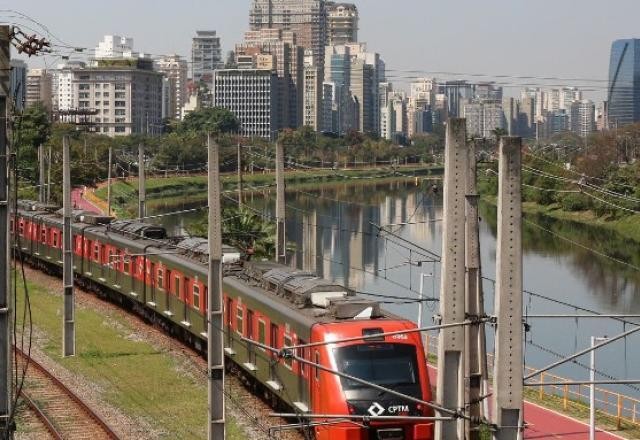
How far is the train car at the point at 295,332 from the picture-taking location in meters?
18.3

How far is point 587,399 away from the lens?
3108 cm

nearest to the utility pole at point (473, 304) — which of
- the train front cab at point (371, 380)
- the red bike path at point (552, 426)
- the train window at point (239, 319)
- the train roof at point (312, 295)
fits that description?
the train front cab at point (371, 380)

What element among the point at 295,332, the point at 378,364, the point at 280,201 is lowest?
the point at 378,364

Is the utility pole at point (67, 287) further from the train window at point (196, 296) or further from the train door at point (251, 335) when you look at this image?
the train door at point (251, 335)

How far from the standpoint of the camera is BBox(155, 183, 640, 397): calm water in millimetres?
40000

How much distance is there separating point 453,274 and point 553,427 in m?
11.4

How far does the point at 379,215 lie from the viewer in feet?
299

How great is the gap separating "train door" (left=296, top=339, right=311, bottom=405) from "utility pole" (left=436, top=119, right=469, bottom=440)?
6010 mm

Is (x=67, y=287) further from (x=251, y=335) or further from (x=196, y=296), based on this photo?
(x=251, y=335)

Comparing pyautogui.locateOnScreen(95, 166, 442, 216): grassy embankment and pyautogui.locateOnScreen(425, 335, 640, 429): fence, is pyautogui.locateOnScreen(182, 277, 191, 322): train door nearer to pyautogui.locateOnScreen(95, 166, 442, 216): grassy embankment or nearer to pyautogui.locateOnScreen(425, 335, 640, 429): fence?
pyautogui.locateOnScreen(425, 335, 640, 429): fence

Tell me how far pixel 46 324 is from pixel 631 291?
1243 inches

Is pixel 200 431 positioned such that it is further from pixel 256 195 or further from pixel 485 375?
pixel 256 195

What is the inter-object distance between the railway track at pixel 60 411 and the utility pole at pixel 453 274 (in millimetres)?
9836

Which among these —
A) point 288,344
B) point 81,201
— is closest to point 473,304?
point 288,344
